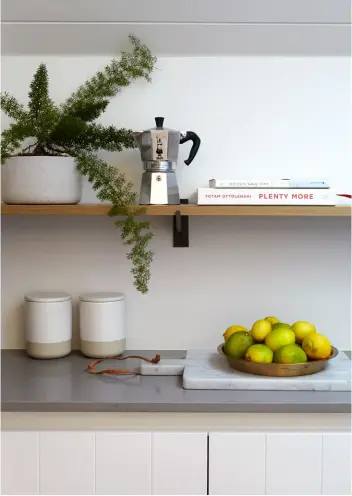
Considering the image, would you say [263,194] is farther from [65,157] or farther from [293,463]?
[293,463]

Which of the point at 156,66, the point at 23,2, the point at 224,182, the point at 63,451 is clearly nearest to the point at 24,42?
the point at 23,2

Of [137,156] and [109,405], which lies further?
[137,156]

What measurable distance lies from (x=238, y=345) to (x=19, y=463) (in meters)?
0.59

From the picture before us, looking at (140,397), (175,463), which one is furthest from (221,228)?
(175,463)

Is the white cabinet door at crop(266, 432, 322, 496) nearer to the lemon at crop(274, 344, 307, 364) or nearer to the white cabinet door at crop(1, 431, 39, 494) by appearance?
the lemon at crop(274, 344, 307, 364)

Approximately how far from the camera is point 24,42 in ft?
5.86

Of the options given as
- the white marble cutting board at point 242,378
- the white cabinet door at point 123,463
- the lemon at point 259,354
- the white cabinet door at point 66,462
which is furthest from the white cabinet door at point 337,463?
the white cabinet door at point 66,462

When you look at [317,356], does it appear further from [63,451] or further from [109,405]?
[63,451]

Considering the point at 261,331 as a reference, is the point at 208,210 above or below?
above

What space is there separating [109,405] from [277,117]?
1021 millimetres

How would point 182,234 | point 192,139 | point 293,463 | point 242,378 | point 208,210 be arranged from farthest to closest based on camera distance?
point 182,234
point 192,139
point 208,210
point 242,378
point 293,463

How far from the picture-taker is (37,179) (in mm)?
1597

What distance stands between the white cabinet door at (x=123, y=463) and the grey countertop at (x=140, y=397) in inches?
2.6

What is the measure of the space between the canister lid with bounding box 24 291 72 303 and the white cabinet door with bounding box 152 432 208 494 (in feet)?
1.81
